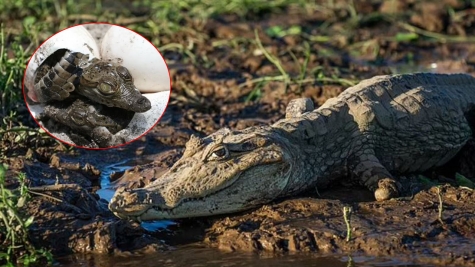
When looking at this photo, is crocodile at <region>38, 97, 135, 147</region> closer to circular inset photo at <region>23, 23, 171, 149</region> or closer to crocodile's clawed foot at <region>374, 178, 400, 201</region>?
circular inset photo at <region>23, 23, 171, 149</region>

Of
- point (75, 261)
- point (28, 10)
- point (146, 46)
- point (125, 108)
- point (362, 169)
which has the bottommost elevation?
point (75, 261)

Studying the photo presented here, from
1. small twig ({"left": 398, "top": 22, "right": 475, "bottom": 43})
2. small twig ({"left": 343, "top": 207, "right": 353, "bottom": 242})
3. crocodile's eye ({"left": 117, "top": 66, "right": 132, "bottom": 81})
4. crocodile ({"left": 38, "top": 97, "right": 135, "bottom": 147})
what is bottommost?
small twig ({"left": 343, "top": 207, "right": 353, "bottom": 242})

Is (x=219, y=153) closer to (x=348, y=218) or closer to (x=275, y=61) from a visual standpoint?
(x=348, y=218)

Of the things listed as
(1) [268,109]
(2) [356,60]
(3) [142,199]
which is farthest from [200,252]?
(2) [356,60]

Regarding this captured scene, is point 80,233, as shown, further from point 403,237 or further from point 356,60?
point 356,60

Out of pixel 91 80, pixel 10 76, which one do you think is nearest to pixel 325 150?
pixel 91 80

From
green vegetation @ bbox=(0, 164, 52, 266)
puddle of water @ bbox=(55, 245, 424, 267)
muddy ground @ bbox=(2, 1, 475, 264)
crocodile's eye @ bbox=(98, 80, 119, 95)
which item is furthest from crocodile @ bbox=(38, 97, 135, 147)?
puddle of water @ bbox=(55, 245, 424, 267)
